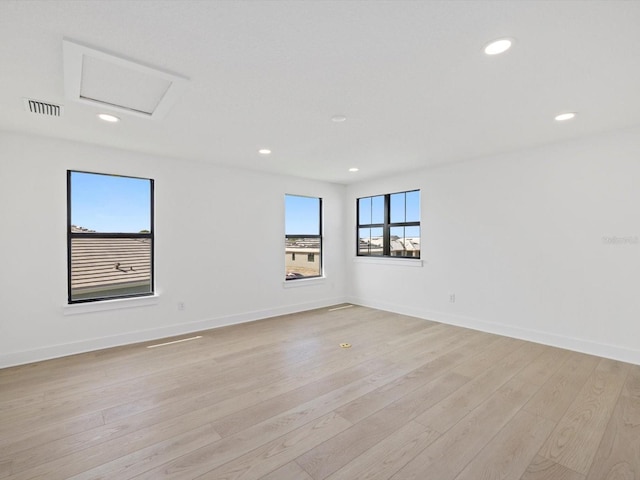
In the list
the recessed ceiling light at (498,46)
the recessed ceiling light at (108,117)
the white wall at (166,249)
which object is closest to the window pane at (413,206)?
the white wall at (166,249)

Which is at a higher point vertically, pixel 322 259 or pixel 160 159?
pixel 160 159

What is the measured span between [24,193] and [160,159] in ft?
4.69

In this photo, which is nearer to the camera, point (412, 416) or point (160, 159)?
point (412, 416)

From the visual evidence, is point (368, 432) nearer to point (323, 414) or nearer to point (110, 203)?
point (323, 414)

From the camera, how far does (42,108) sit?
2.62 meters

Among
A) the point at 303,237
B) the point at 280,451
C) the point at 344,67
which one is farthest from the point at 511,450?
the point at 303,237

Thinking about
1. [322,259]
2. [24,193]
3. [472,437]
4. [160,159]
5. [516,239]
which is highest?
[160,159]

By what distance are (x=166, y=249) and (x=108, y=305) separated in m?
0.92

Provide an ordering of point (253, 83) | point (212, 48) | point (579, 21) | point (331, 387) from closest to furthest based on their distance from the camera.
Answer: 1. point (579, 21)
2. point (212, 48)
3. point (253, 83)
4. point (331, 387)

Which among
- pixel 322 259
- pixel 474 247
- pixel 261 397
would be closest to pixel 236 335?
pixel 261 397

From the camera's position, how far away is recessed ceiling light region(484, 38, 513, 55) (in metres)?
1.73

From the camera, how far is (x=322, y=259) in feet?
19.5

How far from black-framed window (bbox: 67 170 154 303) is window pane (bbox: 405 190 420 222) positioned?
3.93 metres

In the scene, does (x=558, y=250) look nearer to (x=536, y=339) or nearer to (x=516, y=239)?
(x=516, y=239)
